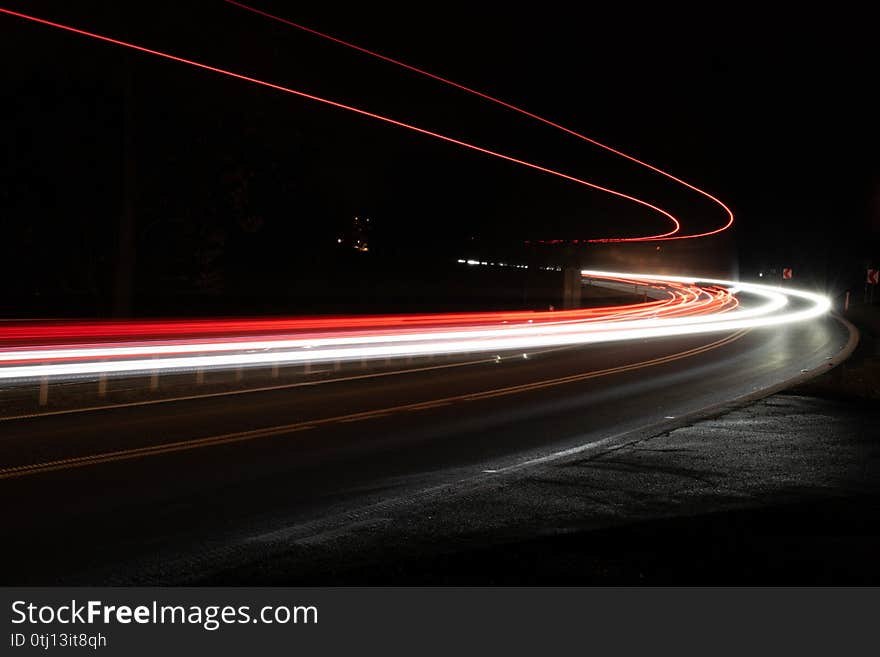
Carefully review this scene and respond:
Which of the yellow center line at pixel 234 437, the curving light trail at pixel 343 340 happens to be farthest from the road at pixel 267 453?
the curving light trail at pixel 343 340

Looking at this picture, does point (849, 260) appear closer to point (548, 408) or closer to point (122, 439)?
point (548, 408)

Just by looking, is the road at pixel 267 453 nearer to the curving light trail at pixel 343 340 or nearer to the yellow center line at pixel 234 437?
the yellow center line at pixel 234 437

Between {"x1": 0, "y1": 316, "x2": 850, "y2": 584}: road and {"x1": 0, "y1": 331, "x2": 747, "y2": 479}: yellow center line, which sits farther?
{"x1": 0, "y1": 331, "x2": 747, "y2": 479}: yellow center line

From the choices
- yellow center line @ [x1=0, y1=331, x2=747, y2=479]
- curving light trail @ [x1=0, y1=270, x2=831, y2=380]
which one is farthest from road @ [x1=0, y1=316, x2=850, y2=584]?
curving light trail @ [x1=0, y1=270, x2=831, y2=380]

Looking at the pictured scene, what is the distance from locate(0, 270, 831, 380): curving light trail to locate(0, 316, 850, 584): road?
2701 mm

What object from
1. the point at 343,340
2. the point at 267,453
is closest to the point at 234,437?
the point at 267,453

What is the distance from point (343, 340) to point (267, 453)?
40.5ft

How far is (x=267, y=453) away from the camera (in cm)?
1017

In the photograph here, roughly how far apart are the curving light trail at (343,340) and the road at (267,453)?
2.70 metres

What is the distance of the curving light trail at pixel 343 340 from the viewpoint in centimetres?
1697

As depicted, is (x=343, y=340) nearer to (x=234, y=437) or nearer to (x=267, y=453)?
(x=234, y=437)

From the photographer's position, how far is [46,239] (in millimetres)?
33250

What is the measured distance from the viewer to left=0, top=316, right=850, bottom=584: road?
21.6ft

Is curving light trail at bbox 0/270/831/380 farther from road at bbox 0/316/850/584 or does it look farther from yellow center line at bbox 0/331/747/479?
yellow center line at bbox 0/331/747/479
